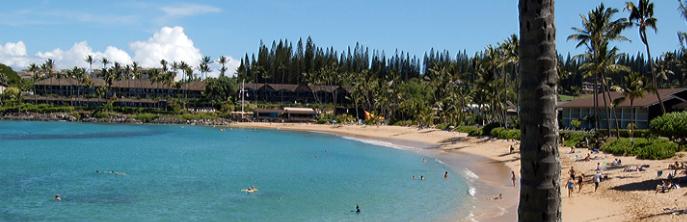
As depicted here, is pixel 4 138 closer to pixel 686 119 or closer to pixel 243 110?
pixel 243 110

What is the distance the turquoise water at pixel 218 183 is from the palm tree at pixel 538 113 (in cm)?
2267

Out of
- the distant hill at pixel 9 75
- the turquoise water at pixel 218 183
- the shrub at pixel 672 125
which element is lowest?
the turquoise water at pixel 218 183

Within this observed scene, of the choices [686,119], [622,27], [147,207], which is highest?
[622,27]

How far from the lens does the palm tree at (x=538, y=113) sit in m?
5.68

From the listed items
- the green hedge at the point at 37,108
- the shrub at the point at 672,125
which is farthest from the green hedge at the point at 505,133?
the green hedge at the point at 37,108

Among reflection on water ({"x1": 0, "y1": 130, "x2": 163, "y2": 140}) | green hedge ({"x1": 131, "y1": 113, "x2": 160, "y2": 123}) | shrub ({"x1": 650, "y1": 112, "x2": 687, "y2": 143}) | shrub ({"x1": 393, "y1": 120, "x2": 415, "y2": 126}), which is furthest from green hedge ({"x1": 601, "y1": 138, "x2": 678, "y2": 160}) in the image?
green hedge ({"x1": 131, "y1": 113, "x2": 160, "y2": 123})

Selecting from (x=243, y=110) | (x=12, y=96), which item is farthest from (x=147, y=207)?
(x=12, y=96)

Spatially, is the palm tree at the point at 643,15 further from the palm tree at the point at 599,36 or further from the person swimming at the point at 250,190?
the person swimming at the point at 250,190

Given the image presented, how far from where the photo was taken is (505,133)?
212 ft

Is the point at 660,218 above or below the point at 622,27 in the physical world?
below

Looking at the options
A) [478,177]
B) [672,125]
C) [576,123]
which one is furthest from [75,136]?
[672,125]

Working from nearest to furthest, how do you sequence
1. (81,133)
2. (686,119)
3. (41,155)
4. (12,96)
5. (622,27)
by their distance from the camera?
1. (686,119)
2. (622,27)
3. (41,155)
4. (81,133)
5. (12,96)

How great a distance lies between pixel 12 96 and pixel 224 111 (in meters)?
45.9

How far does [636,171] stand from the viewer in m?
35.1
